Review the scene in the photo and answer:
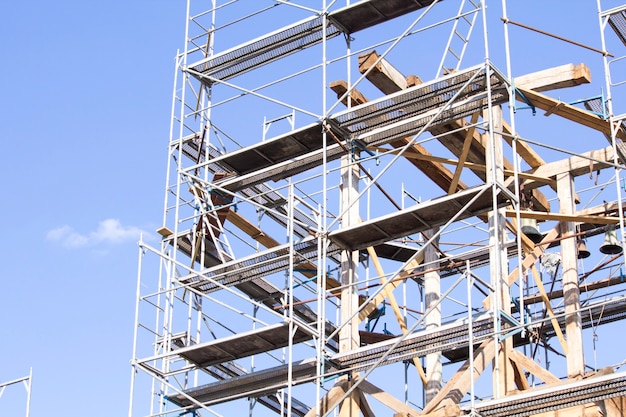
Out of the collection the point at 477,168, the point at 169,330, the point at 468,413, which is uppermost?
the point at 477,168

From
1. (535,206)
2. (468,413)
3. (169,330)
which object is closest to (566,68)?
(535,206)

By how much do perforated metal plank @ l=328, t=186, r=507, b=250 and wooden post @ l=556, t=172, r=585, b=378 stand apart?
241cm

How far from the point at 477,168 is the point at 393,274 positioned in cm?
382

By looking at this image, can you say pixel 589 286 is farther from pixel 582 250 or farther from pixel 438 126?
pixel 438 126

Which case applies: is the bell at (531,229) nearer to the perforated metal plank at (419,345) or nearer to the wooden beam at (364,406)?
the perforated metal plank at (419,345)

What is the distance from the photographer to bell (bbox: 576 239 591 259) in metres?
28.3

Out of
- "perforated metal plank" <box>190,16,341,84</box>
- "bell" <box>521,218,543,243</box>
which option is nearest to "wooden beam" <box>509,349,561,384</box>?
"bell" <box>521,218,543,243</box>

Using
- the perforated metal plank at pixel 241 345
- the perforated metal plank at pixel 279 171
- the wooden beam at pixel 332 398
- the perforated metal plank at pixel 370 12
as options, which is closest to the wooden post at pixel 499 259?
the wooden beam at pixel 332 398

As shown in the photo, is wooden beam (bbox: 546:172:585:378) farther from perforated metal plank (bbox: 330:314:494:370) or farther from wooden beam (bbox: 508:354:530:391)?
perforated metal plank (bbox: 330:314:494:370)

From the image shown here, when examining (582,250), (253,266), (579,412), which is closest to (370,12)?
(253,266)

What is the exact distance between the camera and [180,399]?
2752 cm

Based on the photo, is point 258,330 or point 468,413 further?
point 258,330

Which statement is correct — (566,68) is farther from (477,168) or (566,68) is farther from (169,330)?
(169,330)

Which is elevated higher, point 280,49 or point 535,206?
point 280,49
